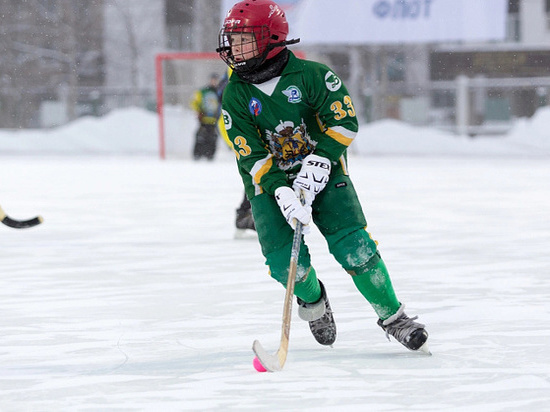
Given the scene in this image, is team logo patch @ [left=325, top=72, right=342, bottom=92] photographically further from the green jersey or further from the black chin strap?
the black chin strap

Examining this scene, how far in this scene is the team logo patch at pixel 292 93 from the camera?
3.19 metres

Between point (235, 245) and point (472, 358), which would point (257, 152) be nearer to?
point (472, 358)

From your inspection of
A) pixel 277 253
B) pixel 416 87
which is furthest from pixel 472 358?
pixel 416 87

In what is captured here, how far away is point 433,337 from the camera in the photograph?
3514mm

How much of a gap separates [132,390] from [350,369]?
65 centimetres

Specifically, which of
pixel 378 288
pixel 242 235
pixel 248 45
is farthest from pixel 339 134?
pixel 242 235

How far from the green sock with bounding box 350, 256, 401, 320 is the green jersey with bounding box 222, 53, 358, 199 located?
0.34 meters

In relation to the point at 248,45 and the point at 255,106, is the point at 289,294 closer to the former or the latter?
the point at 255,106

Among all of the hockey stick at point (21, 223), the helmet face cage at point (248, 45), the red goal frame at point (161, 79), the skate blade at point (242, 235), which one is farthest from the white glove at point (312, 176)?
the red goal frame at point (161, 79)

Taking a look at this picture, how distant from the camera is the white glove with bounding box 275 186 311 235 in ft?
10.2

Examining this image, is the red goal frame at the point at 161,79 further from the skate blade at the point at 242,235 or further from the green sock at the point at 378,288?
the green sock at the point at 378,288

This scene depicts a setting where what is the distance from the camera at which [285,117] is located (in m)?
3.21

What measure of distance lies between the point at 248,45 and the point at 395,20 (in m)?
13.3

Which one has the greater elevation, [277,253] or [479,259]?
[277,253]
